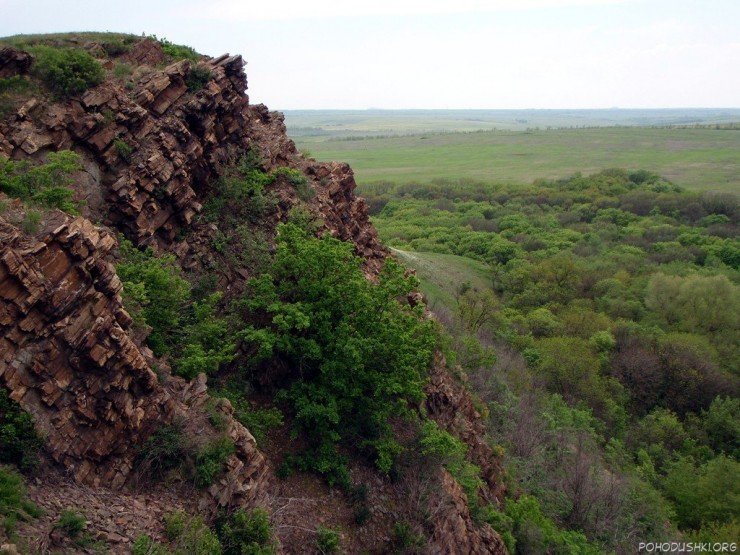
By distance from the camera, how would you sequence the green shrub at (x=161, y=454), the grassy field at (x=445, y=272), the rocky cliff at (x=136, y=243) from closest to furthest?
the rocky cliff at (x=136, y=243), the green shrub at (x=161, y=454), the grassy field at (x=445, y=272)

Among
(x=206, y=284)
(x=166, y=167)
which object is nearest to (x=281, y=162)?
(x=166, y=167)

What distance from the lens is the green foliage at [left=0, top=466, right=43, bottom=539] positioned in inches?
390

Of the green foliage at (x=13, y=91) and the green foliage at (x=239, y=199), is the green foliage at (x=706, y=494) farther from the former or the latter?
the green foliage at (x=13, y=91)

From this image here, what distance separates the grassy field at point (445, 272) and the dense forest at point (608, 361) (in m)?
1.46

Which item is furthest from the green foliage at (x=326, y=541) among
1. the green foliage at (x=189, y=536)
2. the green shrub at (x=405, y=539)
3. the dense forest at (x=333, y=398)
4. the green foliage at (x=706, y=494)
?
the green foliage at (x=706, y=494)

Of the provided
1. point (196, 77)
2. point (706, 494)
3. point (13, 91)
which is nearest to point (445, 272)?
point (706, 494)

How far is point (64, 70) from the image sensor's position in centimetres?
1864

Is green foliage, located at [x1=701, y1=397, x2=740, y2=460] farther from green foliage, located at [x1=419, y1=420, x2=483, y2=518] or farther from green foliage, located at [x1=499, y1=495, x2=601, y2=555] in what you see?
green foliage, located at [x1=419, y1=420, x2=483, y2=518]

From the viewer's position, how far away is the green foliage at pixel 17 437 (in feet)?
37.1

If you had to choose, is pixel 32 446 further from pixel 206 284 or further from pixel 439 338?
pixel 439 338

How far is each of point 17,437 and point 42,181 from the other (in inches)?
285

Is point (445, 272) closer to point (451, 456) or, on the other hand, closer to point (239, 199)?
point (239, 199)

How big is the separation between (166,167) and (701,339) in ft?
144

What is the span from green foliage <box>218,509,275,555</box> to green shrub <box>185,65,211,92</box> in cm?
1637
